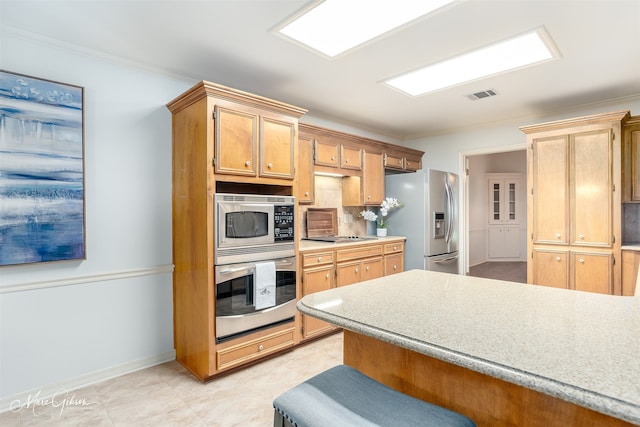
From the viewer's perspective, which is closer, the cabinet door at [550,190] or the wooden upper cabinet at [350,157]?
the cabinet door at [550,190]

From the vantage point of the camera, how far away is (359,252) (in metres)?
3.79

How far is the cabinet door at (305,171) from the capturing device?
144 inches

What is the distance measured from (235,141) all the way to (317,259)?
1.37 metres

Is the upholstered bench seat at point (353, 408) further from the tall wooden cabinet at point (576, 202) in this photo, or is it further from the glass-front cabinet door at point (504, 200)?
the glass-front cabinet door at point (504, 200)

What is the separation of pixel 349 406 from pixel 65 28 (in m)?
2.83

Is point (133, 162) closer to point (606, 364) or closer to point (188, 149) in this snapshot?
point (188, 149)

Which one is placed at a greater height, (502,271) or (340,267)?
(340,267)

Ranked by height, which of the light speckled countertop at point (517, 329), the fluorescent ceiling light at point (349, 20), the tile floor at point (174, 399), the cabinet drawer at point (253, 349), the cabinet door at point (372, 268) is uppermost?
the fluorescent ceiling light at point (349, 20)

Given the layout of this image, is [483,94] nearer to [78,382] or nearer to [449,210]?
[449,210]

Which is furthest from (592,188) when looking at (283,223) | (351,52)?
(283,223)

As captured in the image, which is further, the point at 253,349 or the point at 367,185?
the point at 367,185

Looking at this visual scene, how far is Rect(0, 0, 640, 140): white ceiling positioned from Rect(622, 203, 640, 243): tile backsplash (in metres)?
1.23

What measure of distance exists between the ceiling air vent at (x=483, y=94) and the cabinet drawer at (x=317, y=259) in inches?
88.1

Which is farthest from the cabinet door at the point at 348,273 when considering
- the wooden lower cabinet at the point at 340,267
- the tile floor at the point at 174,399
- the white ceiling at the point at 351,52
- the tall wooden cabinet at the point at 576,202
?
the tall wooden cabinet at the point at 576,202
